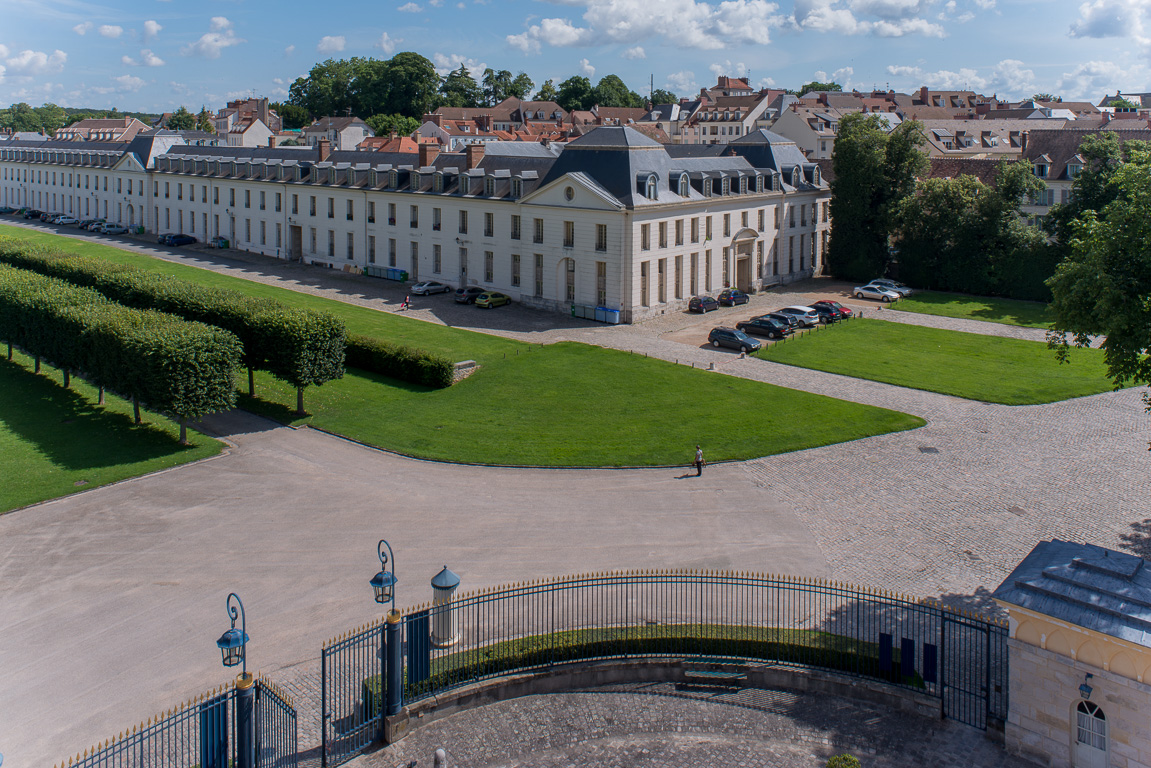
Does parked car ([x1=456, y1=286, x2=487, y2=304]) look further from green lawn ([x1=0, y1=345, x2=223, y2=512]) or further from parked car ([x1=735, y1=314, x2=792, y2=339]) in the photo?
green lawn ([x1=0, y1=345, x2=223, y2=512])

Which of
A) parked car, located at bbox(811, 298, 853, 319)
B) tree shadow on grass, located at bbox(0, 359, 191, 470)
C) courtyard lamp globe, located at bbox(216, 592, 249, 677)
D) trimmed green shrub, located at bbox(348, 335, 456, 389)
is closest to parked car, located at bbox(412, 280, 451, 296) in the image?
trimmed green shrub, located at bbox(348, 335, 456, 389)

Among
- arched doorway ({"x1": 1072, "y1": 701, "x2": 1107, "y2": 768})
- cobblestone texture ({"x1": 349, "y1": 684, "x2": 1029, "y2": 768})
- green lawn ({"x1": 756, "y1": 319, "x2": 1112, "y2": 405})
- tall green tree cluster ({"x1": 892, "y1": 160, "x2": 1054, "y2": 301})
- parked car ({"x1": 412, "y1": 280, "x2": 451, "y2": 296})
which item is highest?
tall green tree cluster ({"x1": 892, "y1": 160, "x2": 1054, "y2": 301})

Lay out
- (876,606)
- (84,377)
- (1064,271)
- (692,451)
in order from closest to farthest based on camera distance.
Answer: (876,606) → (1064,271) → (692,451) → (84,377)

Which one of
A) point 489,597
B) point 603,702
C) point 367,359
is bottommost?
point 603,702

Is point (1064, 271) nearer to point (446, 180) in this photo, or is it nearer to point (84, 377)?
point (84, 377)

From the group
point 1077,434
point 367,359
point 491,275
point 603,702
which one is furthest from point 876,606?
point 491,275
